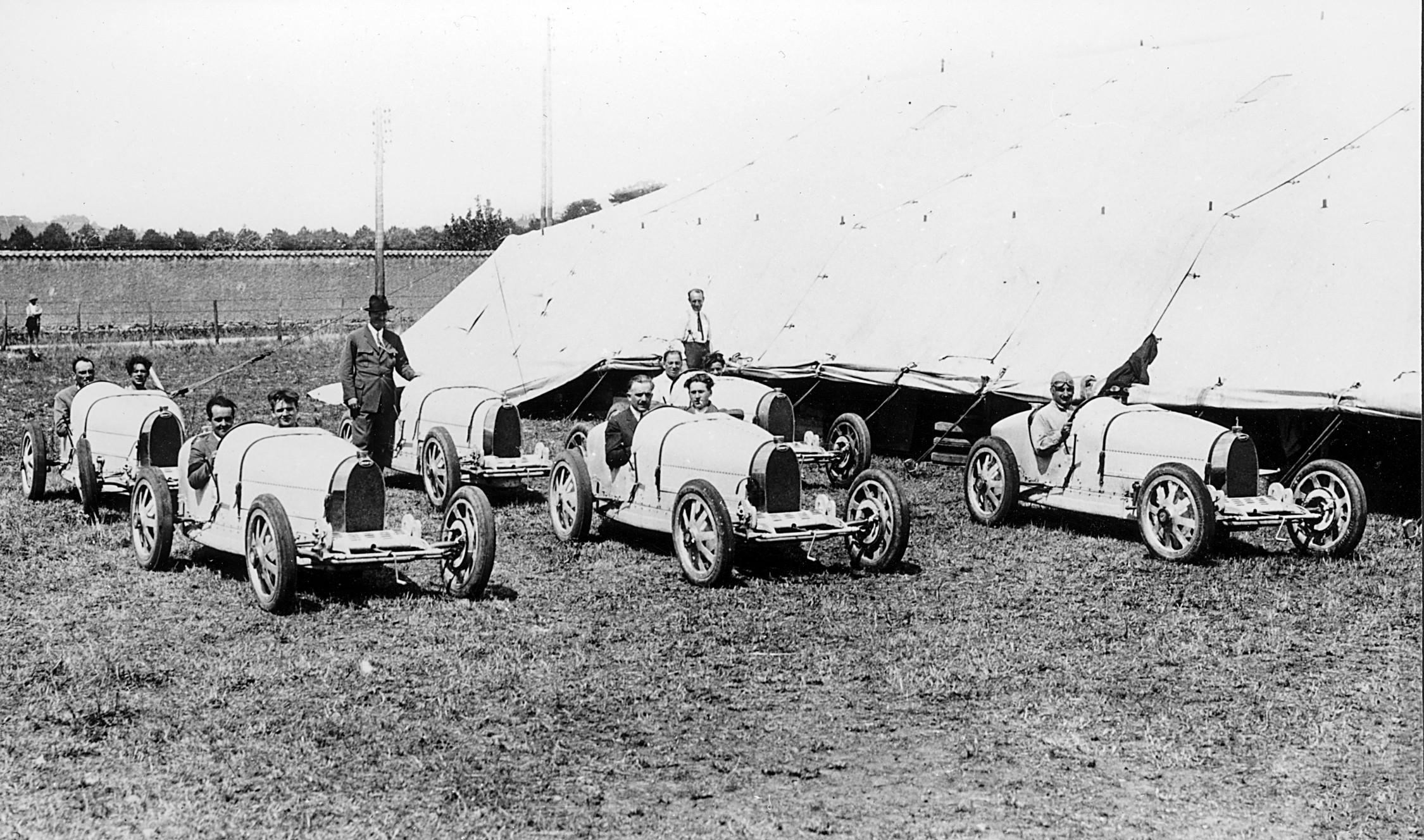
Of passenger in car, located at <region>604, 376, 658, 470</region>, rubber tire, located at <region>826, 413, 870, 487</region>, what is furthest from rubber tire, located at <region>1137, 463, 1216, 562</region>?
rubber tire, located at <region>826, 413, 870, 487</region>

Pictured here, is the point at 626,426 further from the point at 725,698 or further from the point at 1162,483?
the point at 725,698

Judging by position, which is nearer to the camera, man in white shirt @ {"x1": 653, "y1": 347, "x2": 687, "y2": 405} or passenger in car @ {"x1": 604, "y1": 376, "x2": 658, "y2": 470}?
passenger in car @ {"x1": 604, "y1": 376, "x2": 658, "y2": 470}

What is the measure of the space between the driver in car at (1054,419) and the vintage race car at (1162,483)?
0.27ft

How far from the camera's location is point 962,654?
25.3 feet

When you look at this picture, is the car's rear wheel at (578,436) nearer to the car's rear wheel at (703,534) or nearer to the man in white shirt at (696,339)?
the car's rear wheel at (703,534)

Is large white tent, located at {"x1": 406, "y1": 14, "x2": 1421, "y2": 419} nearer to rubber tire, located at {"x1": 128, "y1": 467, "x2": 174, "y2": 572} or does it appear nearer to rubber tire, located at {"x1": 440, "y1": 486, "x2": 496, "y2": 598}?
rubber tire, located at {"x1": 440, "y1": 486, "x2": 496, "y2": 598}

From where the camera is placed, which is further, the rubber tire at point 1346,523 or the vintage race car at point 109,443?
the vintage race car at point 109,443

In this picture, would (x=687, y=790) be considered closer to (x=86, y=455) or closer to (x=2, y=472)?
(x=86, y=455)

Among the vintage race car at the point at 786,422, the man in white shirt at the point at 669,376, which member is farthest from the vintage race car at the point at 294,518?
the vintage race car at the point at 786,422

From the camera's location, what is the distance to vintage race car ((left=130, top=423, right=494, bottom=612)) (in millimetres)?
8312

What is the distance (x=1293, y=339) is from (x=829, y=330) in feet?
19.0

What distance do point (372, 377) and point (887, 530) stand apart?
16.3 feet

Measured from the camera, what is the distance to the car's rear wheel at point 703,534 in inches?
358

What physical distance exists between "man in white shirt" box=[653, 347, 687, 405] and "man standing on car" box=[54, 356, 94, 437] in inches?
203
